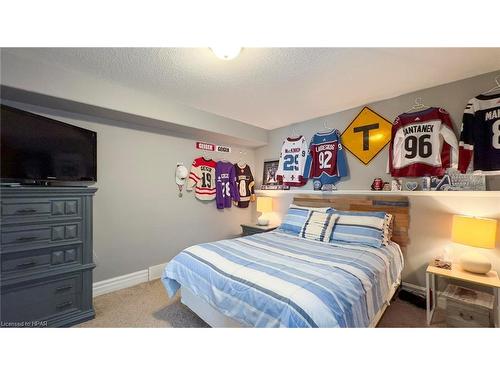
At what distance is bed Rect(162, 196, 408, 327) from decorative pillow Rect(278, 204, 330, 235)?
30 centimetres

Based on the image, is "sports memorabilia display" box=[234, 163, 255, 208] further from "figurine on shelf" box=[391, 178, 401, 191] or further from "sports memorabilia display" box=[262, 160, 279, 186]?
"figurine on shelf" box=[391, 178, 401, 191]

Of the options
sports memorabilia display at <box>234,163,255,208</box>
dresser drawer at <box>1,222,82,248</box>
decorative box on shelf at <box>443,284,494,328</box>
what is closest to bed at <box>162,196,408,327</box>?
decorative box on shelf at <box>443,284,494,328</box>

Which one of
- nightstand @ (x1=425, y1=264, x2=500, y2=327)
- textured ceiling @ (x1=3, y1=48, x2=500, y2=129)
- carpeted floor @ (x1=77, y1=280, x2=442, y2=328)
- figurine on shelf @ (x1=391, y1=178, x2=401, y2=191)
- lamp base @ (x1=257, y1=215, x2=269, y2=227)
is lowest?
carpeted floor @ (x1=77, y1=280, x2=442, y2=328)

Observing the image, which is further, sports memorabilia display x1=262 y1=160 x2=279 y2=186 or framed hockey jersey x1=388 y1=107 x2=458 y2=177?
sports memorabilia display x1=262 y1=160 x2=279 y2=186

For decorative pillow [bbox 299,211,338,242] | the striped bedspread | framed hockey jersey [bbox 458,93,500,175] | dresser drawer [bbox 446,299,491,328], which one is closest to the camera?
the striped bedspread

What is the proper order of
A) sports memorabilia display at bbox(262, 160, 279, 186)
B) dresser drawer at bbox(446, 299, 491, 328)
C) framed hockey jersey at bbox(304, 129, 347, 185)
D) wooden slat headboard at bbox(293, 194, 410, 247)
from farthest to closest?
sports memorabilia display at bbox(262, 160, 279, 186) < framed hockey jersey at bbox(304, 129, 347, 185) < wooden slat headboard at bbox(293, 194, 410, 247) < dresser drawer at bbox(446, 299, 491, 328)

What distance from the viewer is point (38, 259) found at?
4.00ft

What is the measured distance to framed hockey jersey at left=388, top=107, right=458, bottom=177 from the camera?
1467 mm

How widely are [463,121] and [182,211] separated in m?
2.41

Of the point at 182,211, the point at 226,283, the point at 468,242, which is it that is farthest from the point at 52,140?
the point at 468,242

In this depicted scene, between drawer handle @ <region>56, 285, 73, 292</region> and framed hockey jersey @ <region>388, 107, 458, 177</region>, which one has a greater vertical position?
framed hockey jersey @ <region>388, 107, 458, 177</region>

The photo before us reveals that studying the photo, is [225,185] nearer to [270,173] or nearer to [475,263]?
[270,173]
